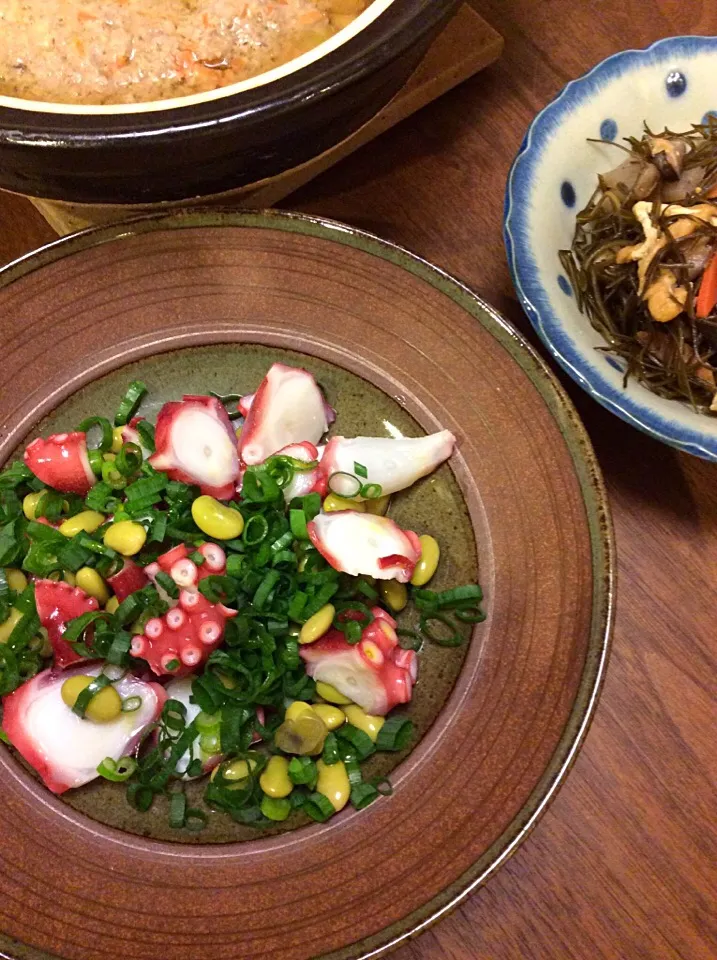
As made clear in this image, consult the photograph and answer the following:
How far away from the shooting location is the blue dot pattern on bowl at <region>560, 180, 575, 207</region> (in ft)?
4.45

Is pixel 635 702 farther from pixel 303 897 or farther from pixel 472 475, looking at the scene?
pixel 303 897

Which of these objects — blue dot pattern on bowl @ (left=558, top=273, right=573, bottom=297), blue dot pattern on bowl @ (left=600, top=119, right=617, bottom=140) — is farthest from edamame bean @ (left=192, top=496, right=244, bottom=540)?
blue dot pattern on bowl @ (left=600, top=119, right=617, bottom=140)

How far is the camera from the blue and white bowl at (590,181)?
1196 mm

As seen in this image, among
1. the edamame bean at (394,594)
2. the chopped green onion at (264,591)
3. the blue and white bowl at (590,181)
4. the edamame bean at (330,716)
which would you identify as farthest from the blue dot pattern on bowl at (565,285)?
the edamame bean at (330,716)

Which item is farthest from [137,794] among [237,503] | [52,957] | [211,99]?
[211,99]

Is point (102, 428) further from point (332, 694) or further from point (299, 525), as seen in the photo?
point (332, 694)

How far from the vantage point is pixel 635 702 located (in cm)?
134

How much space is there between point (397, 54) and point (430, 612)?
30.9 inches

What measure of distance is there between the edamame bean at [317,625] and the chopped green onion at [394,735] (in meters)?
0.17

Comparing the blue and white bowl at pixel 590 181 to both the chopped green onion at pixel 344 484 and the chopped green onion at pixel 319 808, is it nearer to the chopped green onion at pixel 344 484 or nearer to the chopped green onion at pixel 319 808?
the chopped green onion at pixel 344 484

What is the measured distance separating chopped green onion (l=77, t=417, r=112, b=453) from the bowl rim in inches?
18.3

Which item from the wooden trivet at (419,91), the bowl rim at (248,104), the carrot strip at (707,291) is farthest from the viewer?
the wooden trivet at (419,91)

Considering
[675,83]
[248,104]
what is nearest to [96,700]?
[248,104]

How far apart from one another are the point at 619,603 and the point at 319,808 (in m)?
0.65
